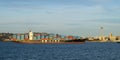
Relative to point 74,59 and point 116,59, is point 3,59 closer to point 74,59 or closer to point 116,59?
point 74,59

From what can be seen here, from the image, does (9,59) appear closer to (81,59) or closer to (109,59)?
(81,59)

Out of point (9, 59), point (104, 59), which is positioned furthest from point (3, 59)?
point (104, 59)

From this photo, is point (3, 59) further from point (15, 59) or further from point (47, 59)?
point (47, 59)

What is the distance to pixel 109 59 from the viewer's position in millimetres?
65125

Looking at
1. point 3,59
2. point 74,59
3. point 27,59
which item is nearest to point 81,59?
point 74,59

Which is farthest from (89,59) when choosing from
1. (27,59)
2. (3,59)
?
(3,59)

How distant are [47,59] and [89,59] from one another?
8.44 m

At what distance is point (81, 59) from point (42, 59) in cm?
784

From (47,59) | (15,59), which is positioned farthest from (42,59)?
(15,59)

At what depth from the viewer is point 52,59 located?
6631 centimetres

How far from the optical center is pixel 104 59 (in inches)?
2576

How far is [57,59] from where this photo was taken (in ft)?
218

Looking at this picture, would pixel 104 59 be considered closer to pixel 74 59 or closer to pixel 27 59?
pixel 74 59

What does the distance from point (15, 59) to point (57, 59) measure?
848 centimetres
